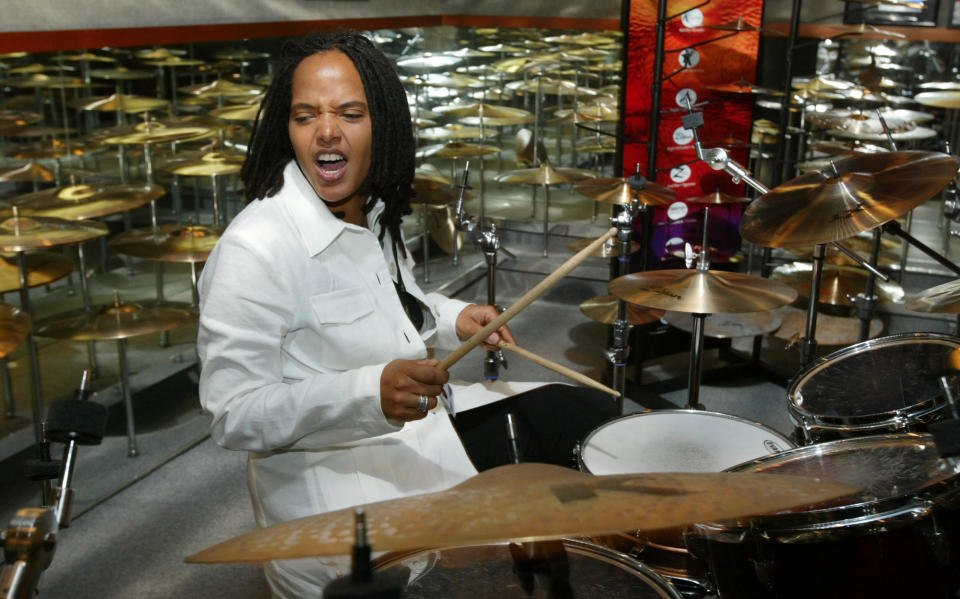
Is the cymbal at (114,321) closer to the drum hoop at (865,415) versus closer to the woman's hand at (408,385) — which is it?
the woman's hand at (408,385)

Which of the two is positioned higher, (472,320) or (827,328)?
(472,320)

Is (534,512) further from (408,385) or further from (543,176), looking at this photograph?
(543,176)

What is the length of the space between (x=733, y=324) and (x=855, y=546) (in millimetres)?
2202

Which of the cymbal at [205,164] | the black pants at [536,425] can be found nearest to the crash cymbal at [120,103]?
the cymbal at [205,164]

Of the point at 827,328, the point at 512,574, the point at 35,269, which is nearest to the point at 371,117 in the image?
the point at 512,574

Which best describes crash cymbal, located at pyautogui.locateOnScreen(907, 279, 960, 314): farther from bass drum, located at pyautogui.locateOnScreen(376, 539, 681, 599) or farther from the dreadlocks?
the dreadlocks

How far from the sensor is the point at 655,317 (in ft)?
10.0

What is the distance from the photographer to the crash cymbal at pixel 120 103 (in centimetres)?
268

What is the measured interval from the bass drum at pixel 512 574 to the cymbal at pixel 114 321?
1.59 metres

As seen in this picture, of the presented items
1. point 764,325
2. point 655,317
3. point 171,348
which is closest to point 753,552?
point 655,317

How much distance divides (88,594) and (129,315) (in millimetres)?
813

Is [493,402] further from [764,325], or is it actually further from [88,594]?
[764,325]

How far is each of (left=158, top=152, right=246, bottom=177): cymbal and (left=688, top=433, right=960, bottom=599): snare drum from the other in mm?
2170

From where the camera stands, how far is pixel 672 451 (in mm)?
1631
